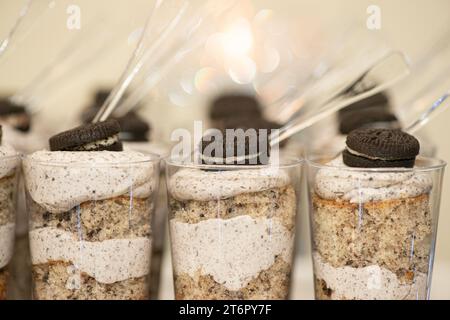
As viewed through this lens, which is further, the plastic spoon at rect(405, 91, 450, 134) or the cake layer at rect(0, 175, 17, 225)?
the plastic spoon at rect(405, 91, 450, 134)

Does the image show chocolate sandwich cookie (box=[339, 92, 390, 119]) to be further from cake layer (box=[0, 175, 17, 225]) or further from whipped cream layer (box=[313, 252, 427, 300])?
cake layer (box=[0, 175, 17, 225])

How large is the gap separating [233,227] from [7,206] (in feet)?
1.18

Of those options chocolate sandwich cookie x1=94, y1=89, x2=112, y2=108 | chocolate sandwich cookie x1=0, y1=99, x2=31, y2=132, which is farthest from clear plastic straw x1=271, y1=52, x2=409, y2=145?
chocolate sandwich cookie x1=0, y1=99, x2=31, y2=132

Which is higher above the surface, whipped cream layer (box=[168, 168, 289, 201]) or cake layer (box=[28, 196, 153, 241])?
whipped cream layer (box=[168, 168, 289, 201])

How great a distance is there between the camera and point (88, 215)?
0.83 metres

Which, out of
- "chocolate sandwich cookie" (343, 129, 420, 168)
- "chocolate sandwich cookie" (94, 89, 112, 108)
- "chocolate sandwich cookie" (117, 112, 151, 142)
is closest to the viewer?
"chocolate sandwich cookie" (343, 129, 420, 168)

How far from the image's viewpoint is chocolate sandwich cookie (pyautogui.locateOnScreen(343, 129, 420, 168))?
807 millimetres

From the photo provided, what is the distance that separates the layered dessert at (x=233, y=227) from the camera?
82 cm

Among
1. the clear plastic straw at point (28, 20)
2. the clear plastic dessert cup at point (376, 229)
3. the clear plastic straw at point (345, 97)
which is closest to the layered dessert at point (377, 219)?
the clear plastic dessert cup at point (376, 229)

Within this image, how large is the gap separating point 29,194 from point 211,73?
0.81 meters

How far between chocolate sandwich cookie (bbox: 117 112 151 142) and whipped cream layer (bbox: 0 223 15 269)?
1.14 feet

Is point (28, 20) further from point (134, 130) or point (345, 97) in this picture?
point (345, 97)

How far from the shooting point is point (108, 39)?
4.85 ft

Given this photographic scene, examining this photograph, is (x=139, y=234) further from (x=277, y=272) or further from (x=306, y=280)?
(x=306, y=280)
